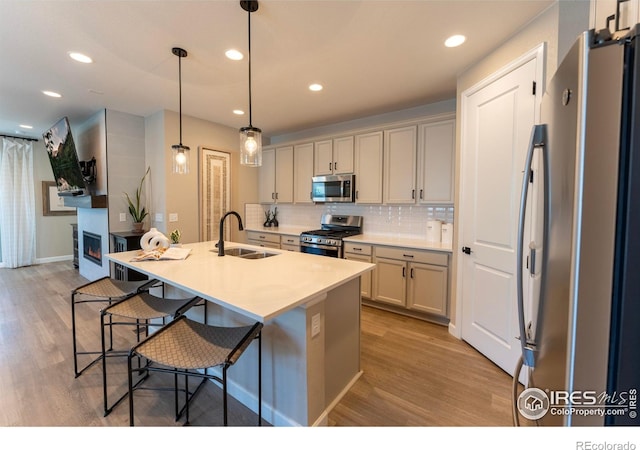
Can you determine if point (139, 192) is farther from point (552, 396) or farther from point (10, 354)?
point (552, 396)

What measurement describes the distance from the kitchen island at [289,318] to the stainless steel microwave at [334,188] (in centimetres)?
190

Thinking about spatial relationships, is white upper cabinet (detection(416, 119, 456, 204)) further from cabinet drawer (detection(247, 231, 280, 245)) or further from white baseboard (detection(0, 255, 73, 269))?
white baseboard (detection(0, 255, 73, 269))

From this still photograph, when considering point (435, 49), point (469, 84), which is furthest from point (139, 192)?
point (469, 84)

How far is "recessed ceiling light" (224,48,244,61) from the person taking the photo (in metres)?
2.29

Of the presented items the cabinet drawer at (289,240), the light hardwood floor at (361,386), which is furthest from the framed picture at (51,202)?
the cabinet drawer at (289,240)

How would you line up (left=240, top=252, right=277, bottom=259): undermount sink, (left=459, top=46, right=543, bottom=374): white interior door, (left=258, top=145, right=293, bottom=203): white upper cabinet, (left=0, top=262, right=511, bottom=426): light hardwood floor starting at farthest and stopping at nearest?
1. (left=258, top=145, right=293, bottom=203): white upper cabinet
2. (left=240, top=252, right=277, bottom=259): undermount sink
3. (left=459, top=46, right=543, bottom=374): white interior door
4. (left=0, top=262, right=511, bottom=426): light hardwood floor

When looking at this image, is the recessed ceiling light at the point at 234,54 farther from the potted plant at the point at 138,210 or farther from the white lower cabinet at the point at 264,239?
the white lower cabinet at the point at 264,239

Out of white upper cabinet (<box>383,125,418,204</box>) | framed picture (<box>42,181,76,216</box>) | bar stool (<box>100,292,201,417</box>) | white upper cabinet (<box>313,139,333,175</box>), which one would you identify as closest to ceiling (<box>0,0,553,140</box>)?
white upper cabinet (<box>383,125,418,204</box>)

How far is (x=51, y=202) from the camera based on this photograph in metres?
5.98

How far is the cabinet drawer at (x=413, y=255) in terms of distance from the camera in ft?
9.55

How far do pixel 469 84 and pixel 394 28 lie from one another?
1.03 m

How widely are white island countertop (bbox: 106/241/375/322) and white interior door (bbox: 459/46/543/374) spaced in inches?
45.6

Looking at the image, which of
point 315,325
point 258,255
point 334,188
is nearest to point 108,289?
point 258,255

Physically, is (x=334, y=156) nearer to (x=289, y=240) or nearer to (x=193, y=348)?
(x=289, y=240)
